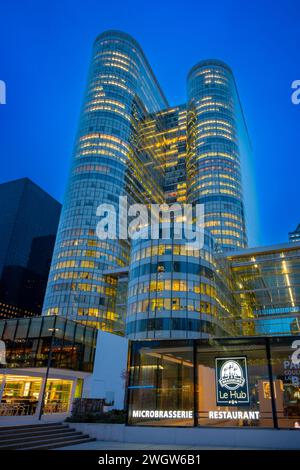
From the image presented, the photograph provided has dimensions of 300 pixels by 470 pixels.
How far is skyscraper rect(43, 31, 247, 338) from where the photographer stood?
113 m

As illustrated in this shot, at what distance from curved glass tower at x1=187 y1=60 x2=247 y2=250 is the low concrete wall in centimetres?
11199

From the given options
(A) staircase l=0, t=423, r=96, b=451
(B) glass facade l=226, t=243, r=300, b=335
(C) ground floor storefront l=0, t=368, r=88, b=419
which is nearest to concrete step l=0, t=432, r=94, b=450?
(A) staircase l=0, t=423, r=96, b=451

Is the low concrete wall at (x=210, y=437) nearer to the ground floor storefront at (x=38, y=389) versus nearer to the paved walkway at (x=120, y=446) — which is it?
the paved walkway at (x=120, y=446)

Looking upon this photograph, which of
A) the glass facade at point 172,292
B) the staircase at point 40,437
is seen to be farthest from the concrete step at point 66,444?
the glass facade at point 172,292

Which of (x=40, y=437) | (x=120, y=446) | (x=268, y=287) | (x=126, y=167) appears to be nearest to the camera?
(x=120, y=446)

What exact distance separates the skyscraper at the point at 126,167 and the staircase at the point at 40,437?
290 ft

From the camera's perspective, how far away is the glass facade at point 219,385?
17.1 metres

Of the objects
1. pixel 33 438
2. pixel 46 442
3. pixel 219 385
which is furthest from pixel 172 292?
pixel 33 438

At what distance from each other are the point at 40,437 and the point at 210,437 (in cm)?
911

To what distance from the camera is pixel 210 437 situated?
17.4 meters

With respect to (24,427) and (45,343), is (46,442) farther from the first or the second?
(45,343)

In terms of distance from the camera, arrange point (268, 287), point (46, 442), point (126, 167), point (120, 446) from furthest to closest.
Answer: point (126, 167)
point (268, 287)
point (46, 442)
point (120, 446)
